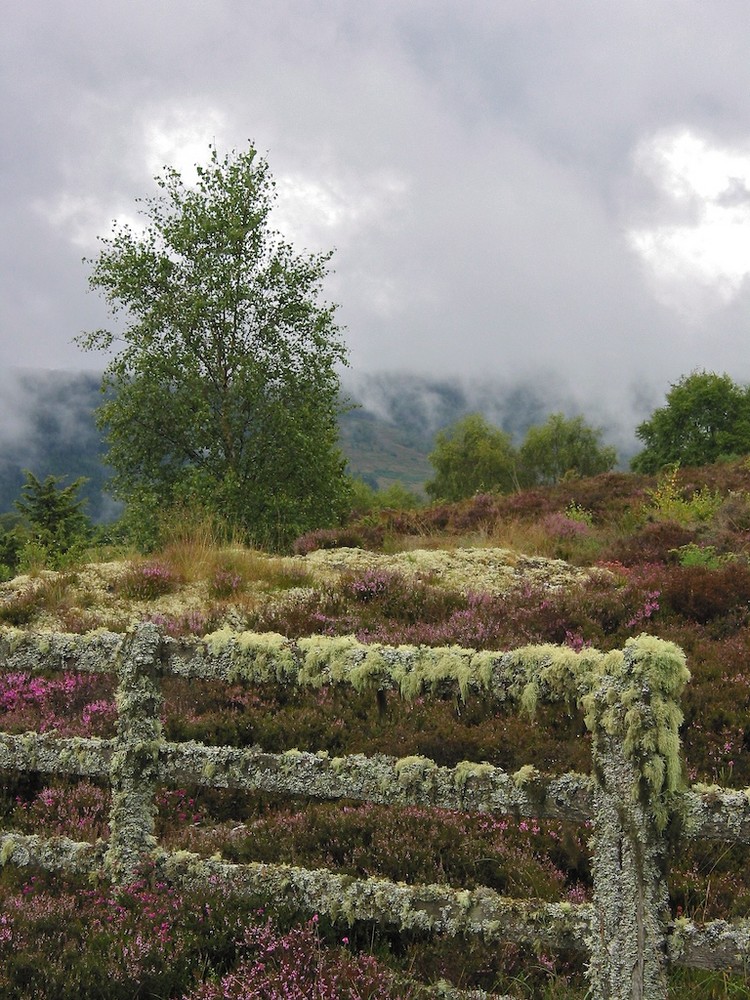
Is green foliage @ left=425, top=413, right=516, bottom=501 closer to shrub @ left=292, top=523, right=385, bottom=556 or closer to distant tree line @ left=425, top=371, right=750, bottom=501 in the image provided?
distant tree line @ left=425, top=371, right=750, bottom=501

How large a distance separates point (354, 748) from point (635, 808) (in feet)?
13.6

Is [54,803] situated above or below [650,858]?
below

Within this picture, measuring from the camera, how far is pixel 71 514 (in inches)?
2210

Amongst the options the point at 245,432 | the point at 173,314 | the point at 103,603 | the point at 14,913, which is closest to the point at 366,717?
the point at 14,913

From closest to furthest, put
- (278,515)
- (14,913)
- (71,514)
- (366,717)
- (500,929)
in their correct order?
(500,929) → (14,913) → (366,717) → (278,515) → (71,514)

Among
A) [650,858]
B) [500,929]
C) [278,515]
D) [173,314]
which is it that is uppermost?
[173,314]

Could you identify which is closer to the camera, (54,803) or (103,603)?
(54,803)

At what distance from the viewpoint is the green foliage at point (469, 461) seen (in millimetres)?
96688

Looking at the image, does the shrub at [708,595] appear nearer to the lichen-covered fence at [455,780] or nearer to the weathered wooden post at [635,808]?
the lichen-covered fence at [455,780]

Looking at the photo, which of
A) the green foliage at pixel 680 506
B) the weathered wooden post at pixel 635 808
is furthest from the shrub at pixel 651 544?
the weathered wooden post at pixel 635 808

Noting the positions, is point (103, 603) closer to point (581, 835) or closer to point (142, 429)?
point (581, 835)

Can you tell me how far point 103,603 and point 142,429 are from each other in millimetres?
12819

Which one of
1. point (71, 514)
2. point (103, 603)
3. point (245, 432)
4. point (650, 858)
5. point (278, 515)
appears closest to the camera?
point (650, 858)

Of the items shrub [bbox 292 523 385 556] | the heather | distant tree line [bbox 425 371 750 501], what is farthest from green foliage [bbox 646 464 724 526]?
distant tree line [bbox 425 371 750 501]
